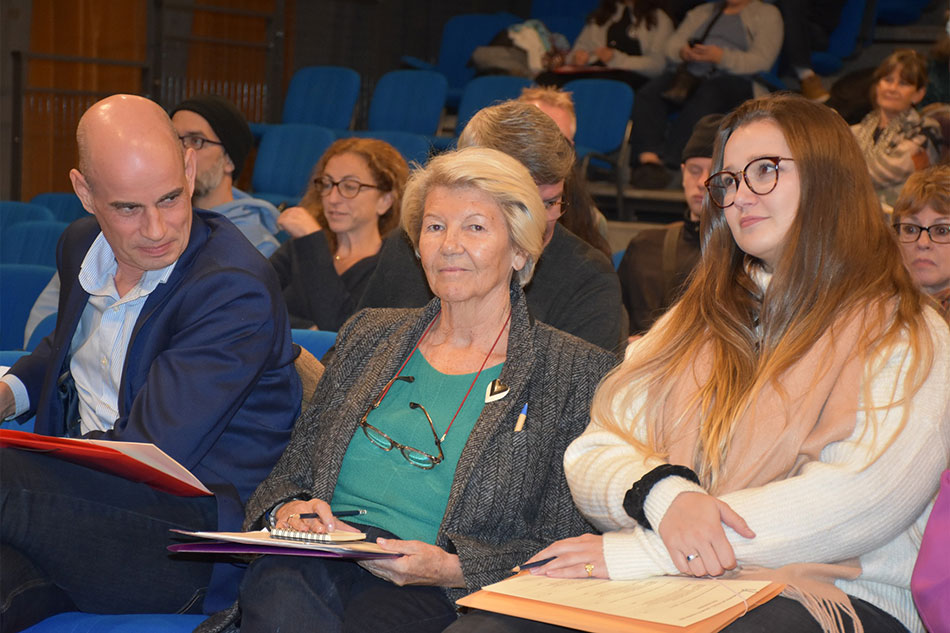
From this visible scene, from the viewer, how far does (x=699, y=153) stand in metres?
3.43

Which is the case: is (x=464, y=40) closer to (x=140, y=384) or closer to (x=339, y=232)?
(x=339, y=232)

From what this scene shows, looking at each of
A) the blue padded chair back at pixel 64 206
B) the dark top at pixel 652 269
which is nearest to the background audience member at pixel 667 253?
the dark top at pixel 652 269

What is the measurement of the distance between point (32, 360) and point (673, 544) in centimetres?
150

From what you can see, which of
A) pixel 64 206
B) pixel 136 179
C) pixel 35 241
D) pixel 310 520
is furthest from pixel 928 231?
pixel 64 206

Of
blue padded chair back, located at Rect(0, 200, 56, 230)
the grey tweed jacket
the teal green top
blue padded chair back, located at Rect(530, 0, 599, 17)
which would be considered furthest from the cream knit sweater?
blue padded chair back, located at Rect(530, 0, 599, 17)

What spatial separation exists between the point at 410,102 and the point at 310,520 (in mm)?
5727

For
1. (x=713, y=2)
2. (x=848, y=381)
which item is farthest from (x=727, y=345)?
(x=713, y=2)

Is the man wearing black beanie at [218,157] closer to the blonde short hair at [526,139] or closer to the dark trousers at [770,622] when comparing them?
the blonde short hair at [526,139]

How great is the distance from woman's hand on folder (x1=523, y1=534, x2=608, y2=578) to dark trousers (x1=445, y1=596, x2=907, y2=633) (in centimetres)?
10

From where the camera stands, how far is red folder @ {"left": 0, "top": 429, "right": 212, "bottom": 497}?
1722mm

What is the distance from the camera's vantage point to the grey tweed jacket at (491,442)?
6.10 feet

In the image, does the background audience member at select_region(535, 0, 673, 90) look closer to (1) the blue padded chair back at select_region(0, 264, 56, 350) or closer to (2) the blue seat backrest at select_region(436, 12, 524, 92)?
(2) the blue seat backrest at select_region(436, 12, 524, 92)

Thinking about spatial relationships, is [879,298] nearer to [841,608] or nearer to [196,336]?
[841,608]

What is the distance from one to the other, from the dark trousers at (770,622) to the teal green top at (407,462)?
15.4 inches
